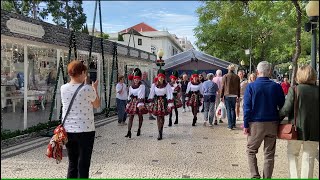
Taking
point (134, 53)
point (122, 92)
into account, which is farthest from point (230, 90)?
point (134, 53)

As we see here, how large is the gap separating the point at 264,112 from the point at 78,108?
2029 mm

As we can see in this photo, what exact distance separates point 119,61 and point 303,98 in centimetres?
1135

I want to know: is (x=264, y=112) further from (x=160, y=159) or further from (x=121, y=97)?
(x=121, y=97)

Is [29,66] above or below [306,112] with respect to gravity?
above

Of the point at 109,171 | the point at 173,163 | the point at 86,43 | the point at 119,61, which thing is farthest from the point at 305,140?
the point at 119,61

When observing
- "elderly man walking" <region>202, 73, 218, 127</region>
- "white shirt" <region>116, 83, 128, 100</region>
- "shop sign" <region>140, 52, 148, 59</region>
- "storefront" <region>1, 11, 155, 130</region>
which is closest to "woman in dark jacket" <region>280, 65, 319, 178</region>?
"storefront" <region>1, 11, 155, 130</region>

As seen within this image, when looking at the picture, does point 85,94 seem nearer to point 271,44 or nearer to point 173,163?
point 173,163

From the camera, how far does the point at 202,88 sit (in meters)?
9.90

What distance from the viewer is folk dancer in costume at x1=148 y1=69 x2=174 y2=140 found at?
7695 mm

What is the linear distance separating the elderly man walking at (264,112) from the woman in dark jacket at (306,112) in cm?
19

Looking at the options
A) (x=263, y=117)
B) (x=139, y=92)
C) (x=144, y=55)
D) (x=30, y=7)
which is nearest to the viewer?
(x=263, y=117)

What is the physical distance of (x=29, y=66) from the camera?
Answer: 8.37m

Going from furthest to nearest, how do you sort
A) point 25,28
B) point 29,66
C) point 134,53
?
point 134,53 < point 29,66 < point 25,28

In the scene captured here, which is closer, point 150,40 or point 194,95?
point 194,95
